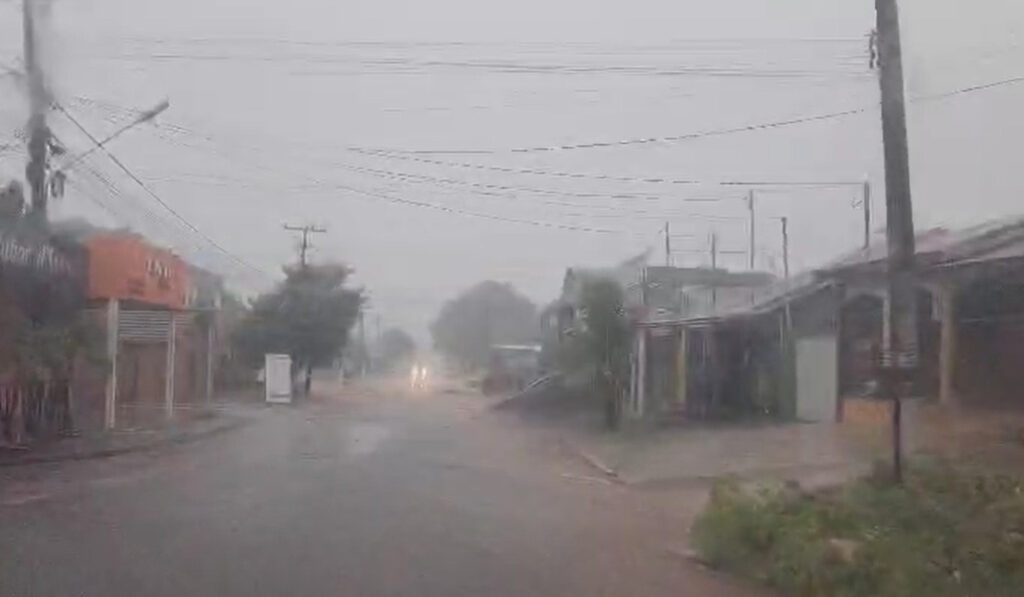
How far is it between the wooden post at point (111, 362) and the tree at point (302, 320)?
27291 mm

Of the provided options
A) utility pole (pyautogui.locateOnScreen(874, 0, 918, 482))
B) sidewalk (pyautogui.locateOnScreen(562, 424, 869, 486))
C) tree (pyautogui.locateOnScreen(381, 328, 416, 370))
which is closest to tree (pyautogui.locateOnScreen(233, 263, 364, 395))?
sidewalk (pyautogui.locateOnScreen(562, 424, 869, 486))

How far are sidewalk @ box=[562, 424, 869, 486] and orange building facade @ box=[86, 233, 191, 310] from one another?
427 inches

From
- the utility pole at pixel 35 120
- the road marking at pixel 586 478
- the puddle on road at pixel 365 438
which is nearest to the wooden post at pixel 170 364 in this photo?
the puddle on road at pixel 365 438

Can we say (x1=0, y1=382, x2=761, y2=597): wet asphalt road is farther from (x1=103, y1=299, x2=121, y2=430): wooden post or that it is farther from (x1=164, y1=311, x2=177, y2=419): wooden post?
(x1=164, y1=311, x2=177, y2=419): wooden post

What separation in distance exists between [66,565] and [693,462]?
1267cm

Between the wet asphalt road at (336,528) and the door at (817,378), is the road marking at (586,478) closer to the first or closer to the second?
the wet asphalt road at (336,528)

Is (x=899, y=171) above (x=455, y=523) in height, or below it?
above

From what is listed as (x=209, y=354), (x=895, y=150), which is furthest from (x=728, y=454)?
(x=209, y=354)

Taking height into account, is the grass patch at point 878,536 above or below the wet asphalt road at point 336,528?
above

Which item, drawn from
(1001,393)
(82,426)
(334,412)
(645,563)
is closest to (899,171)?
(1001,393)

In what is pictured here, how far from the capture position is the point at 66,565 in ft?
35.6

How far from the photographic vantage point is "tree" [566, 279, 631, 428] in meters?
31.5

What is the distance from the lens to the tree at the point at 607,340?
31500 millimetres

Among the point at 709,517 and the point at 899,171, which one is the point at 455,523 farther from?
the point at 899,171
